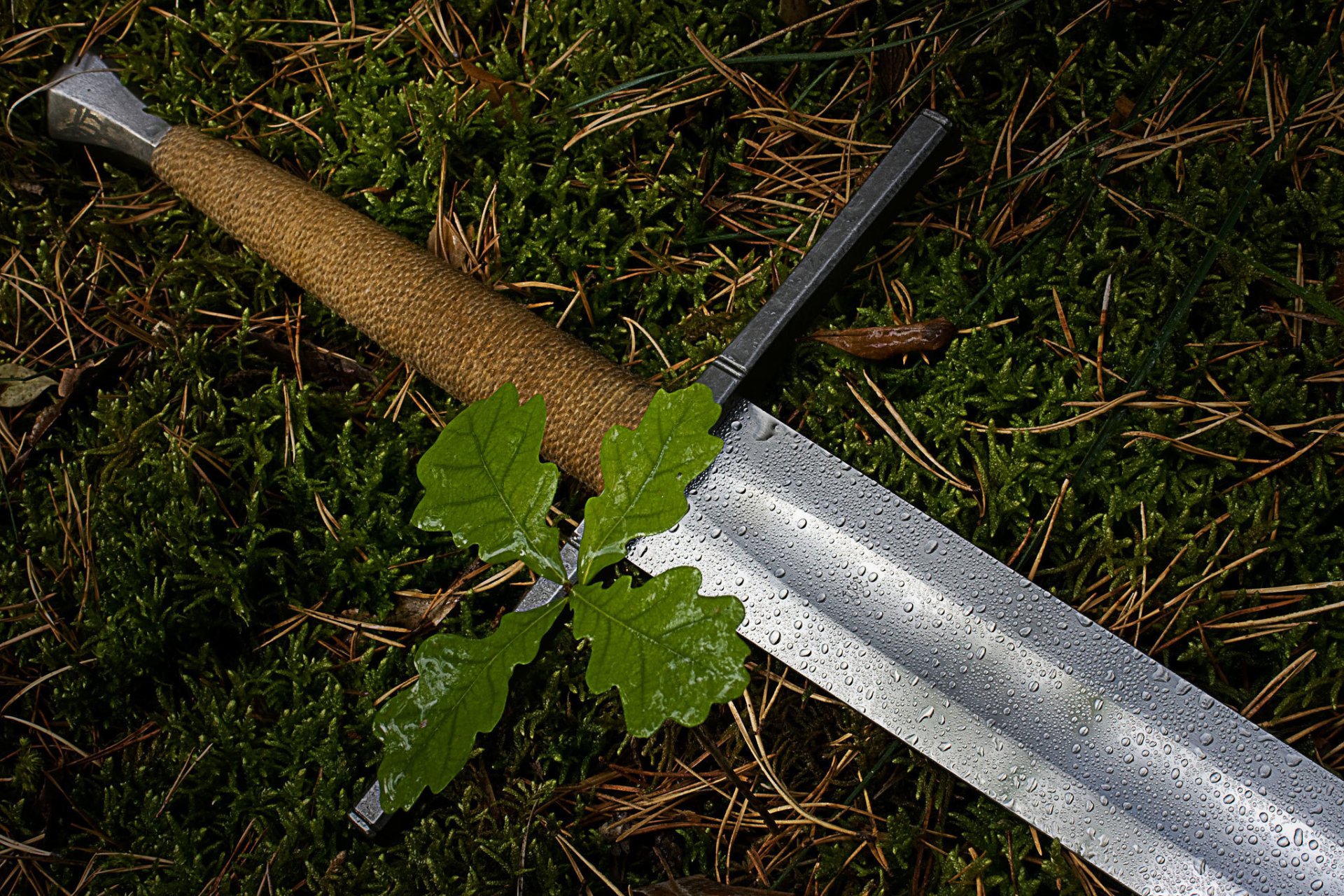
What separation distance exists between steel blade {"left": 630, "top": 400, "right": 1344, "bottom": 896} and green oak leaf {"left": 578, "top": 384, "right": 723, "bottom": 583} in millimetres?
329

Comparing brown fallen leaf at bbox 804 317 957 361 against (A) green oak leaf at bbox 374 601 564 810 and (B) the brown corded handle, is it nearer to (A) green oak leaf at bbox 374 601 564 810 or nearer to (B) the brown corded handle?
(B) the brown corded handle

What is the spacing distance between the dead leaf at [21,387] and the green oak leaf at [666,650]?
1682 millimetres

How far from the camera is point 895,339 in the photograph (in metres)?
1.87

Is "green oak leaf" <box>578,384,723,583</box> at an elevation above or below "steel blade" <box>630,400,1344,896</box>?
above

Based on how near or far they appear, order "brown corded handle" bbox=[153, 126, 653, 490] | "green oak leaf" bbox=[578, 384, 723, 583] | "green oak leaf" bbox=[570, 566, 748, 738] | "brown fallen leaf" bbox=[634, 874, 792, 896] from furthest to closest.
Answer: "brown corded handle" bbox=[153, 126, 653, 490] → "brown fallen leaf" bbox=[634, 874, 792, 896] → "green oak leaf" bbox=[578, 384, 723, 583] → "green oak leaf" bbox=[570, 566, 748, 738]

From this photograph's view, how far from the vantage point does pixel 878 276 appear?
198cm

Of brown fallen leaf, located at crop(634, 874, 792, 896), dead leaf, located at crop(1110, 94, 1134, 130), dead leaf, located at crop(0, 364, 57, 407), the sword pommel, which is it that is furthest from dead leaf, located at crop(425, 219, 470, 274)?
dead leaf, located at crop(1110, 94, 1134, 130)

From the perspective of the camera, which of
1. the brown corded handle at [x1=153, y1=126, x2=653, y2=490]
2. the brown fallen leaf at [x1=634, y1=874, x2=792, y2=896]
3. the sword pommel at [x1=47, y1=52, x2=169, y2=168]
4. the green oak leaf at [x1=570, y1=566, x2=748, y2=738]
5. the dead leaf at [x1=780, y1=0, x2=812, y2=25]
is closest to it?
the green oak leaf at [x1=570, y1=566, x2=748, y2=738]

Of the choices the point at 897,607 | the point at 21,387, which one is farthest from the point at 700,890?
the point at 21,387

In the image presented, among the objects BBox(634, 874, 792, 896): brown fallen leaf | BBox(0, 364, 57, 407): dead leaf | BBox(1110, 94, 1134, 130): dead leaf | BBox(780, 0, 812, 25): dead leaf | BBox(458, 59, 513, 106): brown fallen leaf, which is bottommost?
BBox(634, 874, 792, 896): brown fallen leaf

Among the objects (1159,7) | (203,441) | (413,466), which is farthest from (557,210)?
(1159,7)

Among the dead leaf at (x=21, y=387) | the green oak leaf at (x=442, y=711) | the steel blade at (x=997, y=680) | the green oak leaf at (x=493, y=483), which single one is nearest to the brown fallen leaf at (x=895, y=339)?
the steel blade at (x=997, y=680)

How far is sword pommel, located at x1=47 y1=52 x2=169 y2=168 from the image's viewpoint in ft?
6.57

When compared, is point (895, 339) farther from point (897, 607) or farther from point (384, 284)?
point (384, 284)
